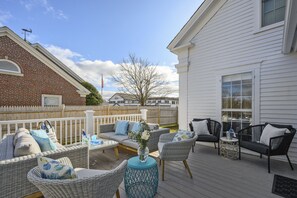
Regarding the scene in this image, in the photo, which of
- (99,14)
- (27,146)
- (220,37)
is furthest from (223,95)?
(99,14)

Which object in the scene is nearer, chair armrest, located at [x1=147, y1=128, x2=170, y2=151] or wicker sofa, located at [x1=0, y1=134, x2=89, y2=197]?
wicker sofa, located at [x1=0, y1=134, x2=89, y2=197]

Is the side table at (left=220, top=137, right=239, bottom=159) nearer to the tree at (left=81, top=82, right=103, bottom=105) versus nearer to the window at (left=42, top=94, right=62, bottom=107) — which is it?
the window at (left=42, top=94, right=62, bottom=107)

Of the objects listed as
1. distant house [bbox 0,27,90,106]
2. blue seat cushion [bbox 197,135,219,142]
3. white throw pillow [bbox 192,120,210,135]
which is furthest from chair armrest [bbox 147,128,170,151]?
distant house [bbox 0,27,90,106]

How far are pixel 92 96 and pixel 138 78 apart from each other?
4070 mm

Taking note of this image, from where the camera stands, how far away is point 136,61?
44.7 ft

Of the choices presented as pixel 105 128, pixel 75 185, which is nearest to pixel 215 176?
pixel 75 185

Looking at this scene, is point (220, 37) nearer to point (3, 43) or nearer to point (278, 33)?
point (278, 33)

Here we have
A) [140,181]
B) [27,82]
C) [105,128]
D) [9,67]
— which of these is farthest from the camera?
[27,82]

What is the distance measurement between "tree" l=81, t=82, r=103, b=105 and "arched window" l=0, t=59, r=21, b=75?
4.50 metres

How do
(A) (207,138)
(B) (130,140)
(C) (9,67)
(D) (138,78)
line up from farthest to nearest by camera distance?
1. (D) (138,78)
2. (C) (9,67)
3. (A) (207,138)
4. (B) (130,140)

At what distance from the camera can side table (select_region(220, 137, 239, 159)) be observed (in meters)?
3.99

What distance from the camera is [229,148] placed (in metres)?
4.05

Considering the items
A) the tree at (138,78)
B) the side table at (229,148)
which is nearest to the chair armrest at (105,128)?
the side table at (229,148)

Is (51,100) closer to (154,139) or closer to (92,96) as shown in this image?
(92,96)
